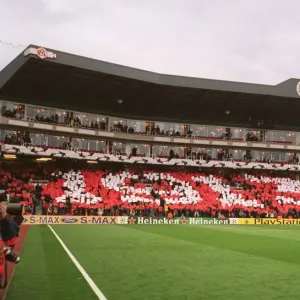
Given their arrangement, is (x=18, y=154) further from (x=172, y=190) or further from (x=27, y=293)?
(x=27, y=293)

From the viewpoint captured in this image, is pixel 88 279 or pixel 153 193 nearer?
pixel 88 279

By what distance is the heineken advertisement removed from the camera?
148 feet

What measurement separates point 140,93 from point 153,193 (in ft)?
39.5

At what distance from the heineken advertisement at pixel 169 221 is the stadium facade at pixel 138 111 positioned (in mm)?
14700

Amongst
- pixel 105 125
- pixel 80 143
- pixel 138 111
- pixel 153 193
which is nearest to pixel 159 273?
pixel 153 193

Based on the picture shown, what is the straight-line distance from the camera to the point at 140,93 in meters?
55.6

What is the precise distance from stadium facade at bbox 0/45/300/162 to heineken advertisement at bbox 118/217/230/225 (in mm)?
14700

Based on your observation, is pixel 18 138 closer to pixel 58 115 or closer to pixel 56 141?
pixel 56 141

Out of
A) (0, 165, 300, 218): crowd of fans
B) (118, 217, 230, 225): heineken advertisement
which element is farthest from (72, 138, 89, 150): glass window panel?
(118, 217, 230, 225): heineken advertisement

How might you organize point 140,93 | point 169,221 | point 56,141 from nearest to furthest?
point 169,221
point 56,141
point 140,93

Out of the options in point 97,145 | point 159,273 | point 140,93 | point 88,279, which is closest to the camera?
point 88,279

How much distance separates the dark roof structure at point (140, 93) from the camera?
156 feet

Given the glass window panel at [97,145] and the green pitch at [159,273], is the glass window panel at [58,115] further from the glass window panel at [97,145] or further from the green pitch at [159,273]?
the green pitch at [159,273]

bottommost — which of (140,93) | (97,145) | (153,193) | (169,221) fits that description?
(169,221)
